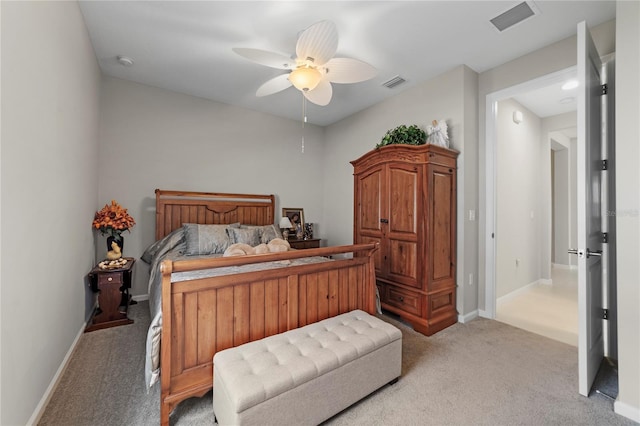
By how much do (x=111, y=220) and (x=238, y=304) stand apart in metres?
2.20

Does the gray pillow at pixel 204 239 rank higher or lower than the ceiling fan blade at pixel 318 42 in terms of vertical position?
lower

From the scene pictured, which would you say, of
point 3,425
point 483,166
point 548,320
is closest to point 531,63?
point 483,166

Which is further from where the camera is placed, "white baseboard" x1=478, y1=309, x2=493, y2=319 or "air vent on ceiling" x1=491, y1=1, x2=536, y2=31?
"white baseboard" x1=478, y1=309, x2=493, y2=319

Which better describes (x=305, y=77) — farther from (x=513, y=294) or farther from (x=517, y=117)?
(x=513, y=294)

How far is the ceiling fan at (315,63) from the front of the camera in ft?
6.10

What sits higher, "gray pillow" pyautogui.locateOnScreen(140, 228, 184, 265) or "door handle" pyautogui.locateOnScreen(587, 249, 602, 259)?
"door handle" pyautogui.locateOnScreen(587, 249, 602, 259)

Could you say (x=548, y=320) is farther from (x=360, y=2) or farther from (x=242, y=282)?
(x=360, y=2)

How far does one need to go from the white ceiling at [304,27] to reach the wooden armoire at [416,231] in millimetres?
964

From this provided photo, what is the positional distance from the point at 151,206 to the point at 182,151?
843 millimetres

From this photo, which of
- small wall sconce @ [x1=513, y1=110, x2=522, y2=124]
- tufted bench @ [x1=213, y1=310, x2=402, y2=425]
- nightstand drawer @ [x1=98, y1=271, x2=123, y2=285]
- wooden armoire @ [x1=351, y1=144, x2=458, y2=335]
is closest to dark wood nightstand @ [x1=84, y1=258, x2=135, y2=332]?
nightstand drawer @ [x1=98, y1=271, x2=123, y2=285]

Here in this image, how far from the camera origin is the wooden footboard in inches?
56.4

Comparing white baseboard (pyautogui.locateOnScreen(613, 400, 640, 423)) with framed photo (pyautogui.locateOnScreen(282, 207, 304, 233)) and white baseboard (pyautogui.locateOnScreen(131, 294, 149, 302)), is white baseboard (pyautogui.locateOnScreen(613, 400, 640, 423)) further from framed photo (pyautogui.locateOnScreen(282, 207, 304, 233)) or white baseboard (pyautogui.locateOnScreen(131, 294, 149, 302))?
white baseboard (pyautogui.locateOnScreen(131, 294, 149, 302))

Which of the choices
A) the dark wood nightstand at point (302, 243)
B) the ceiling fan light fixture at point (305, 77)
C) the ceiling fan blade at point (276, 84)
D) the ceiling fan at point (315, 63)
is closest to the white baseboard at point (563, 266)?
the dark wood nightstand at point (302, 243)

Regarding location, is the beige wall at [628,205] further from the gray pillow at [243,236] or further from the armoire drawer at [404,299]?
the gray pillow at [243,236]
